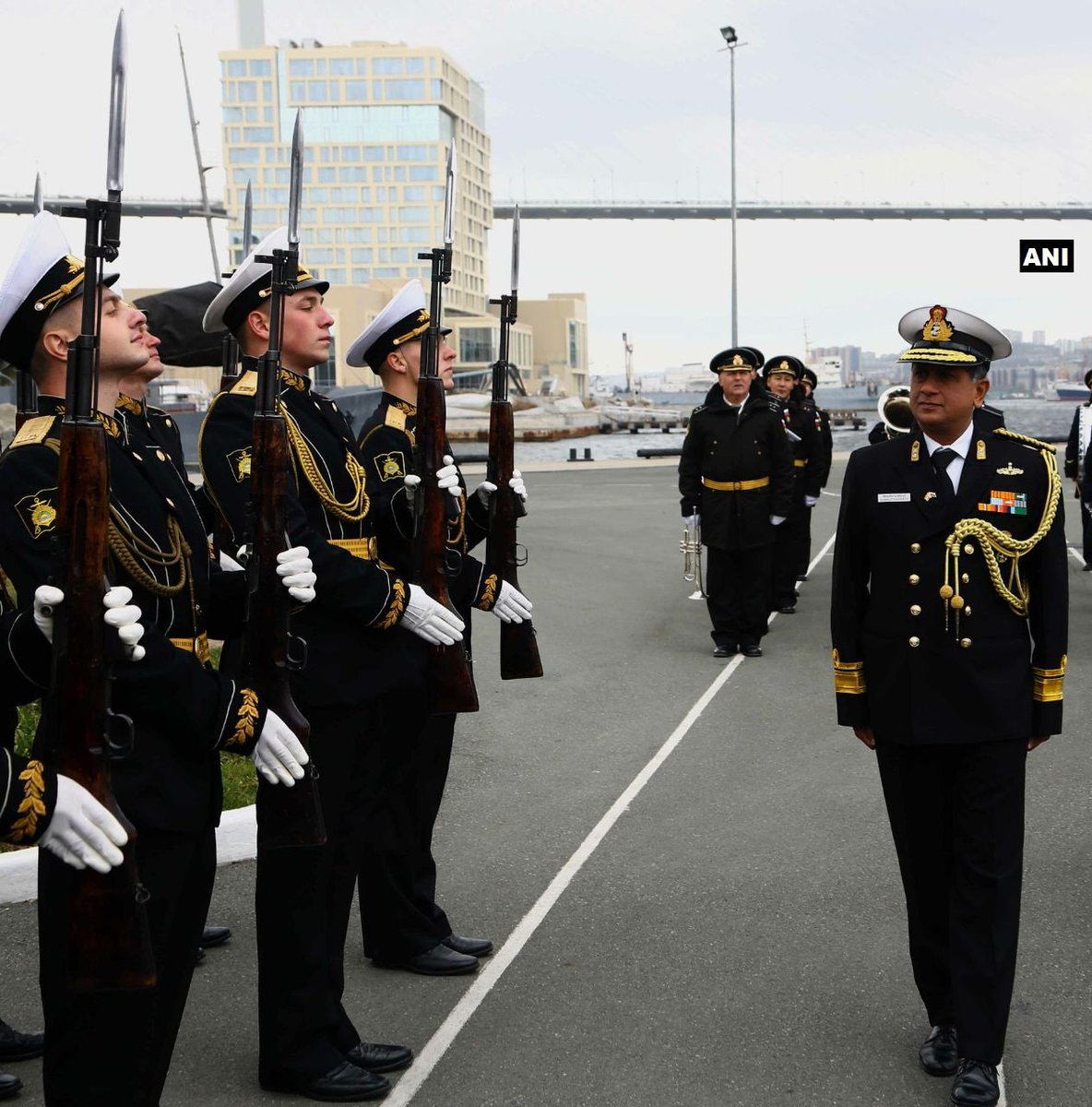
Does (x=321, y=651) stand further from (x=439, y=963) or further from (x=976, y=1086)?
(x=976, y=1086)

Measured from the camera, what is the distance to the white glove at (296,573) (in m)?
3.74

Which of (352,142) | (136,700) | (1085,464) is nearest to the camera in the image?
(136,700)

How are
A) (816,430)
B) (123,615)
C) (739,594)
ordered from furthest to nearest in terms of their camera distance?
(816,430), (739,594), (123,615)

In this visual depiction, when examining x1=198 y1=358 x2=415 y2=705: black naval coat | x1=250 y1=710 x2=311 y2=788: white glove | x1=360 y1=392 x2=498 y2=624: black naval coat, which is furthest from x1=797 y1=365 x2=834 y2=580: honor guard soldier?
x1=250 y1=710 x2=311 y2=788: white glove

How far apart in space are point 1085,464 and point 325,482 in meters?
10.2

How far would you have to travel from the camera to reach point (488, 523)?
6.01 meters

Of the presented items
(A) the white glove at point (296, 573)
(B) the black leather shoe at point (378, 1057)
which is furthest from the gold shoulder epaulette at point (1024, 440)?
(B) the black leather shoe at point (378, 1057)

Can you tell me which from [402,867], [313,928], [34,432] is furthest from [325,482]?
[402,867]

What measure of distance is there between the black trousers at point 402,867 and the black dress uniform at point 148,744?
4.52 feet

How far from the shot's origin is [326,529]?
4293mm

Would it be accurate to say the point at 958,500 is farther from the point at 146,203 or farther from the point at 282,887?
the point at 146,203

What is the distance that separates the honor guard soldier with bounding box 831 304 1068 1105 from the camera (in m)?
4.09

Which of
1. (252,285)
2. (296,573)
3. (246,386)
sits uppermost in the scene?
(252,285)

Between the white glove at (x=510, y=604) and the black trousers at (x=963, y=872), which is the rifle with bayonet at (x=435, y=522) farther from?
the black trousers at (x=963, y=872)
